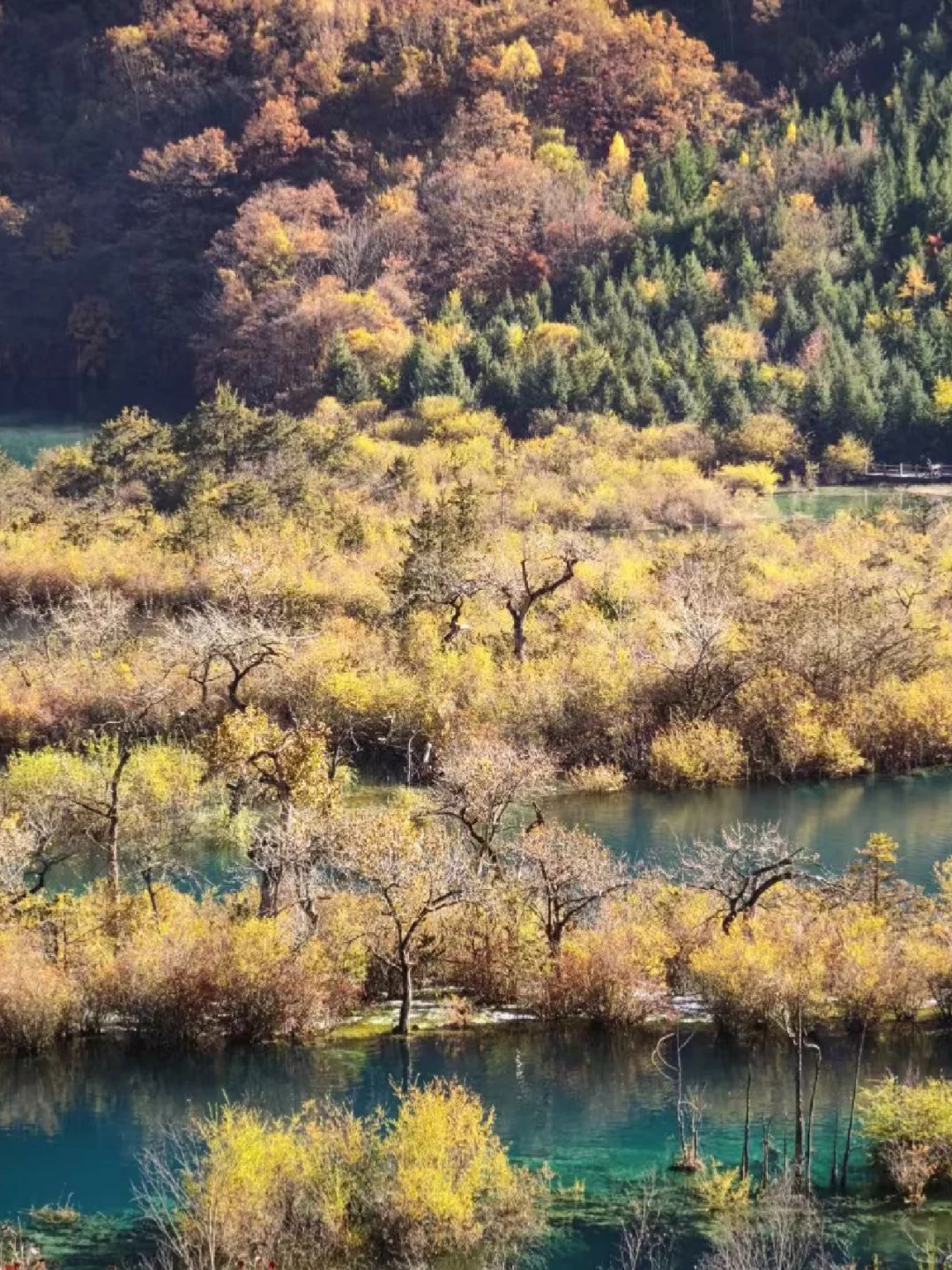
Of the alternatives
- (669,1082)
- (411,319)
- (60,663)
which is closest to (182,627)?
(60,663)

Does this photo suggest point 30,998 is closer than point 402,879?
Yes

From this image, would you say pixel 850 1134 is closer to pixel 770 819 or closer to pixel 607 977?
pixel 607 977

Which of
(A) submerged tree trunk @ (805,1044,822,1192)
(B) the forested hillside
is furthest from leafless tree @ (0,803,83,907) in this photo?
(B) the forested hillside

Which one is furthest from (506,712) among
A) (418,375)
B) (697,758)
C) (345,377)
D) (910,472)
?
(345,377)

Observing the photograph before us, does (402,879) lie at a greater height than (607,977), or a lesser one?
greater

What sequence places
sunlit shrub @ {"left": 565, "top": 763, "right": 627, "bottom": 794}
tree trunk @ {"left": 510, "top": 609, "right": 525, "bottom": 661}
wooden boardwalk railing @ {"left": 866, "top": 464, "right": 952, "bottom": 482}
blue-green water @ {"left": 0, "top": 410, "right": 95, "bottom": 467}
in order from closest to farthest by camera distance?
sunlit shrub @ {"left": 565, "top": 763, "right": 627, "bottom": 794}, tree trunk @ {"left": 510, "top": 609, "right": 525, "bottom": 661}, wooden boardwalk railing @ {"left": 866, "top": 464, "right": 952, "bottom": 482}, blue-green water @ {"left": 0, "top": 410, "right": 95, "bottom": 467}

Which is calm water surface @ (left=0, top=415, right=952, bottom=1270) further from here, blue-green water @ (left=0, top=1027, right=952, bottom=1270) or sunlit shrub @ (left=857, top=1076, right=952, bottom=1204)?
sunlit shrub @ (left=857, top=1076, right=952, bottom=1204)

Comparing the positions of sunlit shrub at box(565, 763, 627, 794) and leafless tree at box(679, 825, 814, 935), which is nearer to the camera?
leafless tree at box(679, 825, 814, 935)

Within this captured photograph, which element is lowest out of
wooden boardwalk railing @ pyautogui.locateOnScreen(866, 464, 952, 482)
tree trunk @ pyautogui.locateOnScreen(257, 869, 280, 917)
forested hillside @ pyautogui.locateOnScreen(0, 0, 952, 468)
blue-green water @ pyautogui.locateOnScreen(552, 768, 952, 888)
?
tree trunk @ pyautogui.locateOnScreen(257, 869, 280, 917)

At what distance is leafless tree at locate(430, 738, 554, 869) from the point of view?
3916 centimetres

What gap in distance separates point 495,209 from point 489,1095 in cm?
9061

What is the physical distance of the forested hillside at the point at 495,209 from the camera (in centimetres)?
9688

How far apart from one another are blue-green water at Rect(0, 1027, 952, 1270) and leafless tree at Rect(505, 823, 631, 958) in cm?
213

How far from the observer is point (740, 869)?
39906 millimetres
